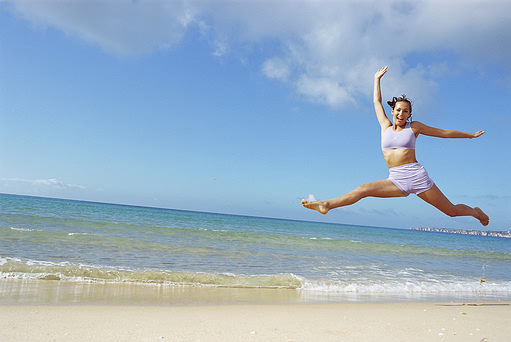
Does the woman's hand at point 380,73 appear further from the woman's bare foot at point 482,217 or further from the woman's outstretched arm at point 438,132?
the woman's bare foot at point 482,217

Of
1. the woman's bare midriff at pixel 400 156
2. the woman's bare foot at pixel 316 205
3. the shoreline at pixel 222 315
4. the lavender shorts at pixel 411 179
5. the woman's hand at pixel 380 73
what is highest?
the woman's hand at pixel 380 73

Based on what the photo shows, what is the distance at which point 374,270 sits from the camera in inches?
495

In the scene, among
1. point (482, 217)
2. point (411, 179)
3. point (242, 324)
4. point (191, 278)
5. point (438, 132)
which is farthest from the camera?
point (191, 278)

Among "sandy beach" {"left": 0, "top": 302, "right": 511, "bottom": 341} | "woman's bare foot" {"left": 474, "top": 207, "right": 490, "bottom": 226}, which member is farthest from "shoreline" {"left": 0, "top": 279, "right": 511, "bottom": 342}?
"woman's bare foot" {"left": 474, "top": 207, "right": 490, "bottom": 226}

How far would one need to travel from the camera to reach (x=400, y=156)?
4.33 meters

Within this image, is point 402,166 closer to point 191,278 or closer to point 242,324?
point 242,324

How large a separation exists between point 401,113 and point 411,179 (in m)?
0.76

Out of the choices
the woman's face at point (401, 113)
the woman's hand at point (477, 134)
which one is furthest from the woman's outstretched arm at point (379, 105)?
the woman's hand at point (477, 134)

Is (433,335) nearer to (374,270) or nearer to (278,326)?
(278,326)

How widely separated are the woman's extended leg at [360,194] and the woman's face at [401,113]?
693 mm

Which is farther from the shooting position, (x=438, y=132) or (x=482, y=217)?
(x=482, y=217)

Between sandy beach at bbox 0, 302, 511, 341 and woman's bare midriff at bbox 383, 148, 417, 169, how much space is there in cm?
231

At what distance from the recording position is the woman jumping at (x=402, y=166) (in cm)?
417

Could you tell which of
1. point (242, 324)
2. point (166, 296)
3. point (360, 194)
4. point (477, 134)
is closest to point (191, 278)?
point (166, 296)
